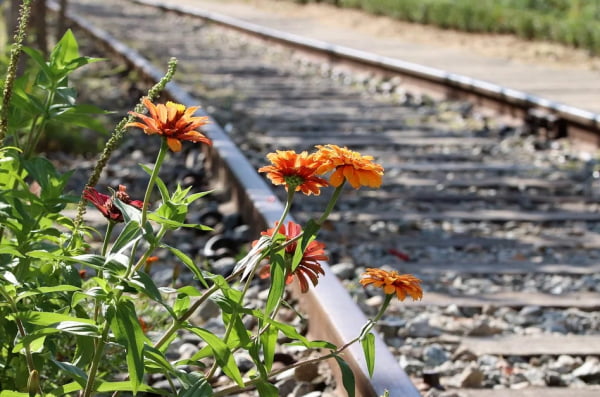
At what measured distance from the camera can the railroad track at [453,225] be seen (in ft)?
12.8

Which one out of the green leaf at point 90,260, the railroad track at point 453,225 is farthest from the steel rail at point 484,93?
the green leaf at point 90,260

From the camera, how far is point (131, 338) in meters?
2.08

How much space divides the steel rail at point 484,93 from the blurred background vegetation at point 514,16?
11.7 feet

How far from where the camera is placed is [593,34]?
14914 millimetres

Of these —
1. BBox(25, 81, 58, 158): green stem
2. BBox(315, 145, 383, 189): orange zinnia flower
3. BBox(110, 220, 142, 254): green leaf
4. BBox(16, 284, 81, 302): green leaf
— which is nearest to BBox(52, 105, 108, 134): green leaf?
BBox(25, 81, 58, 158): green stem

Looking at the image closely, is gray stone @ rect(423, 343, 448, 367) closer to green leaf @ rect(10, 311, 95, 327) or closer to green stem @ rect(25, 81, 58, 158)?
green stem @ rect(25, 81, 58, 158)

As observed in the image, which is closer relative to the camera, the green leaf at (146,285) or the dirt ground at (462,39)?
the green leaf at (146,285)

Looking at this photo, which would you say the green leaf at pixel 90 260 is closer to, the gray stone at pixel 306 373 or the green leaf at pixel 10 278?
the green leaf at pixel 10 278

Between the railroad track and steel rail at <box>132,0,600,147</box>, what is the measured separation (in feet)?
0.66

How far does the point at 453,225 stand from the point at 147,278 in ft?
12.9

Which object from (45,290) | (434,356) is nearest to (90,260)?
(45,290)

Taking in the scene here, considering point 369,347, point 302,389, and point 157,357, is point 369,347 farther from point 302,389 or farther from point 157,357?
point 302,389

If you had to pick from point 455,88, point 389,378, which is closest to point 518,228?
point 389,378

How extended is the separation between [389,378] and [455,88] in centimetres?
804
